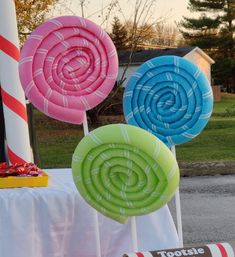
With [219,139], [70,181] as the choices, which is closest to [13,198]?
[70,181]

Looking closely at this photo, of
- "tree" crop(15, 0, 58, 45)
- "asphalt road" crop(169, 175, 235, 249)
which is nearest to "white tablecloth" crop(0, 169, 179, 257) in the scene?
"asphalt road" crop(169, 175, 235, 249)

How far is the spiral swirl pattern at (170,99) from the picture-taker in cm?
354

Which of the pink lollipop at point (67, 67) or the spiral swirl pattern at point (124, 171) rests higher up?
the pink lollipop at point (67, 67)

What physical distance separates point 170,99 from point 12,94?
1.41 m

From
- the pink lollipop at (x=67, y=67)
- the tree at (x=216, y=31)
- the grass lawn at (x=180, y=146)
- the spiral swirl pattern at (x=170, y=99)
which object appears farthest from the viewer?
the tree at (x=216, y=31)

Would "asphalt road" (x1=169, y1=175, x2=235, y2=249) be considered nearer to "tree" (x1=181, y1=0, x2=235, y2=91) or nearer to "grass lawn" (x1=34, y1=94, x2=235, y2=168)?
"grass lawn" (x1=34, y1=94, x2=235, y2=168)

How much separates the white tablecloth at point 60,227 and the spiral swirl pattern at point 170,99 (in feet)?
1.76

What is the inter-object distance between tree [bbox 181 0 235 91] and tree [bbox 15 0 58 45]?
36974 millimetres

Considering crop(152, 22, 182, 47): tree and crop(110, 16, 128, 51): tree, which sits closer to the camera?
crop(110, 16, 128, 51): tree

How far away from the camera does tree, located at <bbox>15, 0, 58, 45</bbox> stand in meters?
19.5

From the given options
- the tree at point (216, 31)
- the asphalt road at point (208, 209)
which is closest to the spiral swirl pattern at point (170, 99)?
the asphalt road at point (208, 209)

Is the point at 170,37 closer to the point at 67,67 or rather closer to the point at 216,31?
the point at 216,31

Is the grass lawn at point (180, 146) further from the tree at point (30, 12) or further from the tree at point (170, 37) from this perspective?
the tree at point (170, 37)

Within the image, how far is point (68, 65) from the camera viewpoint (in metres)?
3.50
